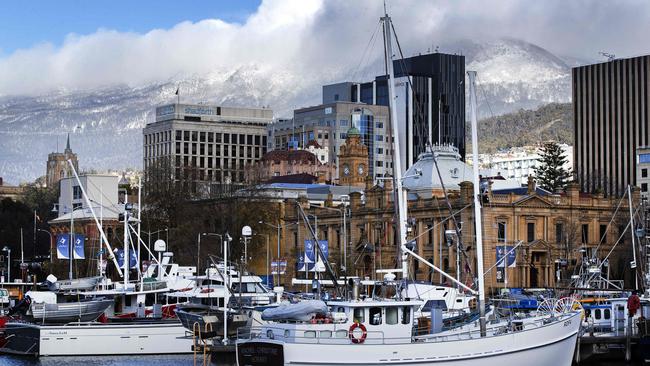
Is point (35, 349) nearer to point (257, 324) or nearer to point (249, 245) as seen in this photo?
point (257, 324)

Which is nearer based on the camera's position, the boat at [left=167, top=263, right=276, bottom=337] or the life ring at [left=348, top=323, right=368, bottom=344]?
the life ring at [left=348, top=323, right=368, bottom=344]

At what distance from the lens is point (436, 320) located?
240ft

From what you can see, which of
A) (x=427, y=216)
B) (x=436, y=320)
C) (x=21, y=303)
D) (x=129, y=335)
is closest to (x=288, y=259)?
(x=427, y=216)

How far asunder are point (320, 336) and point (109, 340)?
26.5m

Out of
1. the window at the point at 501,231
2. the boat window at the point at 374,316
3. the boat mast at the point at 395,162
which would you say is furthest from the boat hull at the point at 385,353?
the window at the point at 501,231

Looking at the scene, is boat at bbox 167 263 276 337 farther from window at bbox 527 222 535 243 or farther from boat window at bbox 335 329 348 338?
window at bbox 527 222 535 243

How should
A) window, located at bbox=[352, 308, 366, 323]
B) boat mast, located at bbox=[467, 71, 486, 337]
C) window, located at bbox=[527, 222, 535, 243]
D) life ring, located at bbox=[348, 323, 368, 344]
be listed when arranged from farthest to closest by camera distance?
window, located at bbox=[527, 222, 535, 243] < window, located at bbox=[352, 308, 366, 323] < life ring, located at bbox=[348, 323, 368, 344] < boat mast, located at bbox=[467, 71, 486, 337]

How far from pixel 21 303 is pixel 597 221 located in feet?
229

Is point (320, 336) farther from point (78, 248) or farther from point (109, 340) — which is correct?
point (78, 248)

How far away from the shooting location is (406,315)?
72.0 metres

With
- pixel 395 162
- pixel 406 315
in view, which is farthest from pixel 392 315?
pixel 395 162

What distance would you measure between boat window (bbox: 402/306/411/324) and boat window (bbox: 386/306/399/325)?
339 millimetres

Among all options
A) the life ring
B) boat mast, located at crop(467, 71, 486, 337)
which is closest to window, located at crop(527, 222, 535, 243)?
boat mast, located at crop(467, 71, 486, 337)

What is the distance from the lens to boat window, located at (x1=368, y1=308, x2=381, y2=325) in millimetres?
71625
